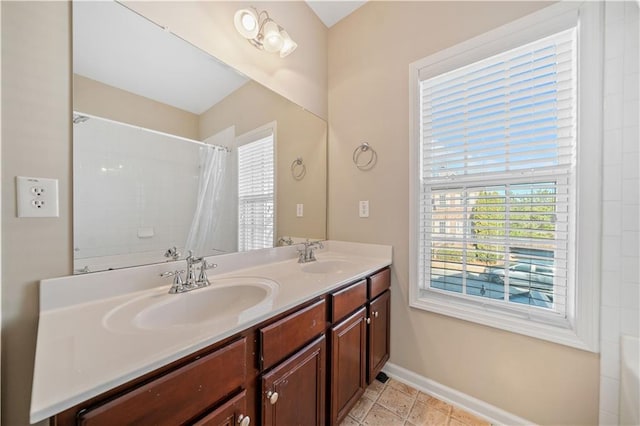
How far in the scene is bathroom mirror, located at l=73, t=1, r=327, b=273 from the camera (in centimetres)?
89

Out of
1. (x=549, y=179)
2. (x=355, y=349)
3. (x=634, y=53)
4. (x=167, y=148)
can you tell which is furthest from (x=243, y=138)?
(x=634, y=53)

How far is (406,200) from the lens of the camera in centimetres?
159

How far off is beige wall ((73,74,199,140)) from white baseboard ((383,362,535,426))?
193 centimetres

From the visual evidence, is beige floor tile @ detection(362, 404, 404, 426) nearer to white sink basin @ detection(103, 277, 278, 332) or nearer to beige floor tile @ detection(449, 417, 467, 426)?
beige floor tile @ detection(449, 417, 467, 426)

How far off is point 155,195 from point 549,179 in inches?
74.0

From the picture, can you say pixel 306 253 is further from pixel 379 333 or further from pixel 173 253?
pixel 173 253

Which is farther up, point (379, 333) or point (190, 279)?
point (190, 279)

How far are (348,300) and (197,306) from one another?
698 millimetres

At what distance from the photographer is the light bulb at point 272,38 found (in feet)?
4.67

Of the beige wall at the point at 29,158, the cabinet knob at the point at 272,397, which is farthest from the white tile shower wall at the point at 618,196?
the beige wall at the point at 29,158

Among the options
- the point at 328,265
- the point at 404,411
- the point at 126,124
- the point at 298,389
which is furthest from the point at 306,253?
Result: the point at 126,124

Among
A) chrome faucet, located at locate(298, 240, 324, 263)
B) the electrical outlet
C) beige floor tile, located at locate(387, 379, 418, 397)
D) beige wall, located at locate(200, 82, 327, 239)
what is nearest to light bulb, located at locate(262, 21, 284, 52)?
beige wall, located at locate(200, 82, 327, 239)

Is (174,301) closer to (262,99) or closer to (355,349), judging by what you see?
(355,349)

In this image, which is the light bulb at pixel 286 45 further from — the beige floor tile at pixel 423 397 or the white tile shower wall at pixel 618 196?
the beige floor tile at pixel 423 397
